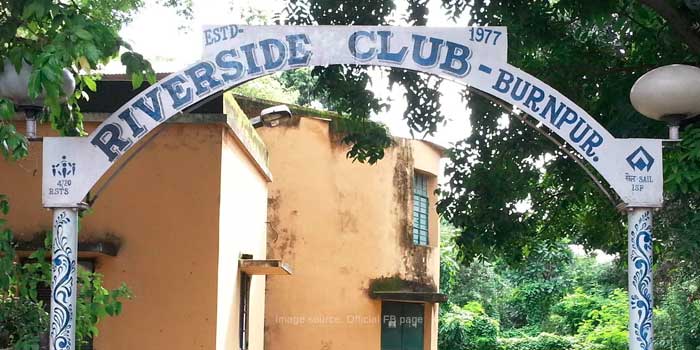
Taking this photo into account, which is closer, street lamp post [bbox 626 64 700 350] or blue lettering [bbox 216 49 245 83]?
street lamp post [bbox 626 64 700 350]

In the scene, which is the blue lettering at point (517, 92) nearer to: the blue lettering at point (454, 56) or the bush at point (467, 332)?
the blue lettering at point (454, 56)

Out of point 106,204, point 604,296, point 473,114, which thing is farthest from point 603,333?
point 106,204

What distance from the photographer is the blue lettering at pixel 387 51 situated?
536 cm

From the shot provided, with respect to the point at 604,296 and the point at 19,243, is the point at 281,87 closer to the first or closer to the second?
the point at 604,296

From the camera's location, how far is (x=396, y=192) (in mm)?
16453

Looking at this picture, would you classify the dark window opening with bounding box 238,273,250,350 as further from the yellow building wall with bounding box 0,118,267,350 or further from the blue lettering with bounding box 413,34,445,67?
the blue lettering with bounding box 413,34,445,67

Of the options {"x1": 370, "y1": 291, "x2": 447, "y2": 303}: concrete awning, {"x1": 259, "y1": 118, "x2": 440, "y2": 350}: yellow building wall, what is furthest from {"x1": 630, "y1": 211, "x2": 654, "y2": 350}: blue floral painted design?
{"x1": 370, "y1": 291, "x2": 447, "y2": 303}: concrete awning

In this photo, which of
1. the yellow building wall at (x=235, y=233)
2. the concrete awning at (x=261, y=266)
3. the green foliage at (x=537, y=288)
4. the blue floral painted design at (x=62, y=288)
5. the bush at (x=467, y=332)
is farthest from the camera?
the green foliage at (x=537, y=288)

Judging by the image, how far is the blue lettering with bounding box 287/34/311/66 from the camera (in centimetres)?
539

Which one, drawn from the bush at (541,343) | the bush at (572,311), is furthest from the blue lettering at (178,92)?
the bush at (572,311)

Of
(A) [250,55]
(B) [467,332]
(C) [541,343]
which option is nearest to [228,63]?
(A) [250,55]

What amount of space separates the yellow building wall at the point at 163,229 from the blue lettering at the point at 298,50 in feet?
10.8

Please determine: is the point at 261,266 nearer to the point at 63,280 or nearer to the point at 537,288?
the point at 63,280

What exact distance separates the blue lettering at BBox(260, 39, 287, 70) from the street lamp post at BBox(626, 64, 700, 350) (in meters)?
1.92
